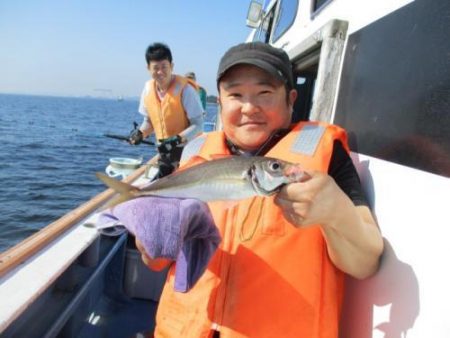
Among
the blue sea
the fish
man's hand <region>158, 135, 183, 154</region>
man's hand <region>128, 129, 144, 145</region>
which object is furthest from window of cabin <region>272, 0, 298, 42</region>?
the blue sea

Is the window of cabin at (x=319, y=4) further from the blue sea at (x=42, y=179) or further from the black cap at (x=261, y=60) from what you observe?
the blue sea at (x=42, y=179)

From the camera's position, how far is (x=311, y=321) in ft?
5.52

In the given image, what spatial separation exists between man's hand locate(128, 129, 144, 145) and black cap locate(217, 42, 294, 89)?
3894 mm

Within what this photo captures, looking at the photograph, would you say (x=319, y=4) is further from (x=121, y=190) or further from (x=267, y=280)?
(x=267, y=280)

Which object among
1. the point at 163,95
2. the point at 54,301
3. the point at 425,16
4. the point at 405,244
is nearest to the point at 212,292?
the point at 405,244

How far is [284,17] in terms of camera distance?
4.93 meters

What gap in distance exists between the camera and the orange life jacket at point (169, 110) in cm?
589

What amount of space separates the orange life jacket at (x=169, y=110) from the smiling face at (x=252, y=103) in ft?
12.6

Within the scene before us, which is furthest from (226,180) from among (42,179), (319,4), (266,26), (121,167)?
(42,179)

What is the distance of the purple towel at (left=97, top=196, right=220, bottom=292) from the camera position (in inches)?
68.4

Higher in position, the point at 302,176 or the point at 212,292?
the point at 302,176

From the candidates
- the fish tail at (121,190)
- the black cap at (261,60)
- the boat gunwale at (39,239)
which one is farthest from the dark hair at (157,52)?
the fish tail at (121,190)

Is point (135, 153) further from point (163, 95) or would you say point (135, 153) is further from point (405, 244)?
point (405, 244)

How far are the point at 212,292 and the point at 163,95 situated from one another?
471 cm
